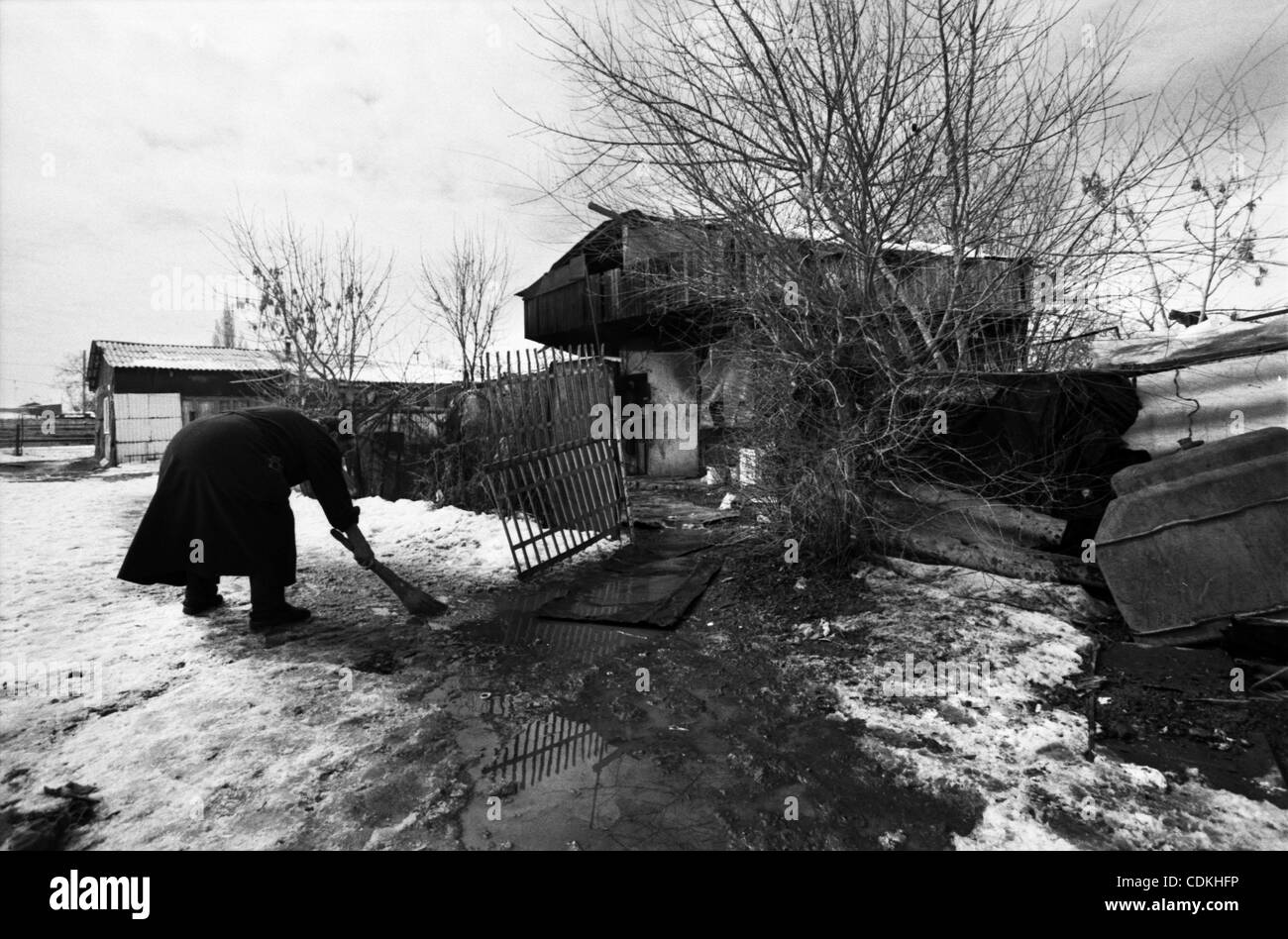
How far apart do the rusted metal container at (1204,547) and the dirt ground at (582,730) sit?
471 mm

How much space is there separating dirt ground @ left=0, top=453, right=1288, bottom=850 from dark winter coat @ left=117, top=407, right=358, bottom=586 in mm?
501

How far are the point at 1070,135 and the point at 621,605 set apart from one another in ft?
15.9

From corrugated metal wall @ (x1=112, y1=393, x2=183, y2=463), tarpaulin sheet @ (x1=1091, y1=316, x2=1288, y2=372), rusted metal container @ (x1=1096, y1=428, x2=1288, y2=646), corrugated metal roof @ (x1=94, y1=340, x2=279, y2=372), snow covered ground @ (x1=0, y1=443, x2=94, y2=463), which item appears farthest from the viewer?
snow covered ground @ (x1=0, y1=443, x2=94, y2=463)

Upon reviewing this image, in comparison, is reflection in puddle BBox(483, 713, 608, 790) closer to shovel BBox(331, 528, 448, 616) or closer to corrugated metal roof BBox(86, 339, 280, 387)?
shovel BBox(331, 528, 448, 616)

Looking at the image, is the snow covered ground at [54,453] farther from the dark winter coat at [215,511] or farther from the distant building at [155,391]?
the dark winter coat at [215,511]

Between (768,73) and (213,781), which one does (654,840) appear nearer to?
(213,781)

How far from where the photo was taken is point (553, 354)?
6.39m

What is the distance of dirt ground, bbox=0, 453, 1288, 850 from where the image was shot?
7.25 feet

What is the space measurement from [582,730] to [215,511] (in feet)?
10.0

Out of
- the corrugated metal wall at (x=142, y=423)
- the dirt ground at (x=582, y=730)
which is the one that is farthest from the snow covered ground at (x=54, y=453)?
the dirt ground at (x=582, y=730)

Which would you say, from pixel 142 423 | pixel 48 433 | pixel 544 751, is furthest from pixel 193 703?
pixel 48 433

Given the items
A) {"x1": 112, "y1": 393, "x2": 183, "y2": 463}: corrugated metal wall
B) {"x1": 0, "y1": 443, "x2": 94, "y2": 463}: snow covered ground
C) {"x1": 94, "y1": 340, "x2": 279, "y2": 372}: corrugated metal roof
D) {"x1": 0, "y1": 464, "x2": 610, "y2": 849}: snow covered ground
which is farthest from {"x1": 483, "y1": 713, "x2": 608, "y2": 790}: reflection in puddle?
{"x1": 0, "y1": 443, "x2": 94, "y2": 463}: snow covered ground

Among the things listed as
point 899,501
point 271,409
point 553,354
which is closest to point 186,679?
point 271,409
